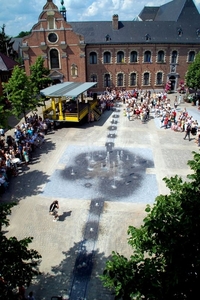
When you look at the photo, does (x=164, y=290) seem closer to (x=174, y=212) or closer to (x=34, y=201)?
(x=174, y=212)

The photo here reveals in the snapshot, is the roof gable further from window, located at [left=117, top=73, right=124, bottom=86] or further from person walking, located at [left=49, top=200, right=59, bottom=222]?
person walking, located at [left=49, top=200, right=59, bottom=222]

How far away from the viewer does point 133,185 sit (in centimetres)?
1516

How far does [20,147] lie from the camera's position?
18.2 m

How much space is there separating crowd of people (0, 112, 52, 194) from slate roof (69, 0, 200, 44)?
2162 centimetres

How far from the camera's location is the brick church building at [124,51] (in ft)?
124

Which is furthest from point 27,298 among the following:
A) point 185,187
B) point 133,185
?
point 133,185

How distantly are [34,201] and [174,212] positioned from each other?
375 inches

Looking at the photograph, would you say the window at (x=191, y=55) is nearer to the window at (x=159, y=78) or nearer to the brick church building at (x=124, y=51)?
the brick church building at (x=124, y=51)

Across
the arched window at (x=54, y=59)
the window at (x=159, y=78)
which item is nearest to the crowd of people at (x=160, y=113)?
the window at (x=159, y=78)

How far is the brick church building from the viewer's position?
37875mm

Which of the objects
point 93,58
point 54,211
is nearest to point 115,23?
point 93,58

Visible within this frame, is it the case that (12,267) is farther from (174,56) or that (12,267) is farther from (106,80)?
(174,56)

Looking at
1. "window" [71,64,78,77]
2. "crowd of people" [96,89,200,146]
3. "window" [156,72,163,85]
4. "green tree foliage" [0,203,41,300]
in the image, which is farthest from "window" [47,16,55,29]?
"green tree foliage" [0,203,41,300]

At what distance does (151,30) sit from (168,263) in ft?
135
